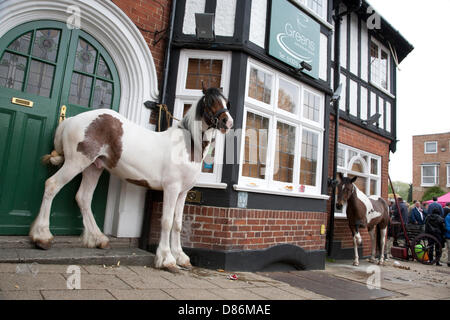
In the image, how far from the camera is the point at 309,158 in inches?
229

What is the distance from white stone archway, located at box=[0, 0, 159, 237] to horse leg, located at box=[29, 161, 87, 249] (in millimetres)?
913

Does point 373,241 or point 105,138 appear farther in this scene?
point 373,241

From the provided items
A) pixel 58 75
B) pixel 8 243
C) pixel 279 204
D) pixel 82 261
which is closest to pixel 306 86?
pixel 279 204

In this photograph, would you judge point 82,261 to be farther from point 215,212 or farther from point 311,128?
point 311,128

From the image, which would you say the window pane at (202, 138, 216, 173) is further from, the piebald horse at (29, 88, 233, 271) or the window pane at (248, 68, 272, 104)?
the window pane at (248, 68, 272, 104)

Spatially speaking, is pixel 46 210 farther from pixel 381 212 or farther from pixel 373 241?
pixel 373 241

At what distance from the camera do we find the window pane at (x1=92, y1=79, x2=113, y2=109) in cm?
426

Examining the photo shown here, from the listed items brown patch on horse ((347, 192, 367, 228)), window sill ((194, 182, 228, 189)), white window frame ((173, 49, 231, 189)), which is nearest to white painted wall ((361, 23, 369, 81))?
brown patch on horse ((347, 192, 367, 228))

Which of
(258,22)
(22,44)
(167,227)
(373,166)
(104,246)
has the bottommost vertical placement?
(104,246)

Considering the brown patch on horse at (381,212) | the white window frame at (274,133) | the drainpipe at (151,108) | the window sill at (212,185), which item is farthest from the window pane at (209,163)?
the brown patch on horse at (381,212)

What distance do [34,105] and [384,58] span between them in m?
10.4

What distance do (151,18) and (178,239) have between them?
3.36 meters

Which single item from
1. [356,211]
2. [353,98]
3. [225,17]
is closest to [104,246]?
[225,17]
